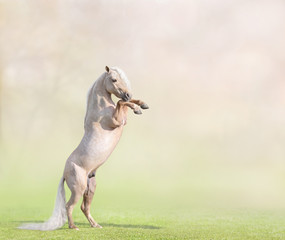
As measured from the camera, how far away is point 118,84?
21.3 ft

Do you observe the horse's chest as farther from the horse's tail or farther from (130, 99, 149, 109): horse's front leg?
the horse's tail

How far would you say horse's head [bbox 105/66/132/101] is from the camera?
255 inches

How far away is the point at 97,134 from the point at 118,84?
0.88 meters

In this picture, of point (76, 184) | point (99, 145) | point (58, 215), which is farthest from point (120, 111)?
point (58, 215)

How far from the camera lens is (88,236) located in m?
5.96

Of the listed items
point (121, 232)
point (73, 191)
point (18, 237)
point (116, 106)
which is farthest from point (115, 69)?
point (18, 237)

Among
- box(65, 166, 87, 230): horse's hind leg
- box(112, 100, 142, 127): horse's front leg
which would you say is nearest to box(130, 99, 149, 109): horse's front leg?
box(112, 100, 142, 127): horse's front leg

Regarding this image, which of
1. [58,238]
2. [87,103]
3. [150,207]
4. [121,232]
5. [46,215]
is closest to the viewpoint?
[58,238]

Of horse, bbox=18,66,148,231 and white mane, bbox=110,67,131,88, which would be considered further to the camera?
white mane, bbox=110,67,131,88

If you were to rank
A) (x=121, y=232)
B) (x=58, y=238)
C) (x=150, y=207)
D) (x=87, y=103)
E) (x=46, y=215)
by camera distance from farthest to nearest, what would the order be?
1. (x=150, y=207)
2. (x=46, y=215)
3. (x=87, y=103)
4. (x=121, y=232)
5. (x=58, y=238)

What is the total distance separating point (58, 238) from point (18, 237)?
70 centimetres

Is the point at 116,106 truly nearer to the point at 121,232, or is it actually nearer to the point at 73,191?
the point at 73,191

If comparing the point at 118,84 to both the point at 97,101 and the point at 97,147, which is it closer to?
the point at 97,101

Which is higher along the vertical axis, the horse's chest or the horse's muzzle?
the horse's muzzle
